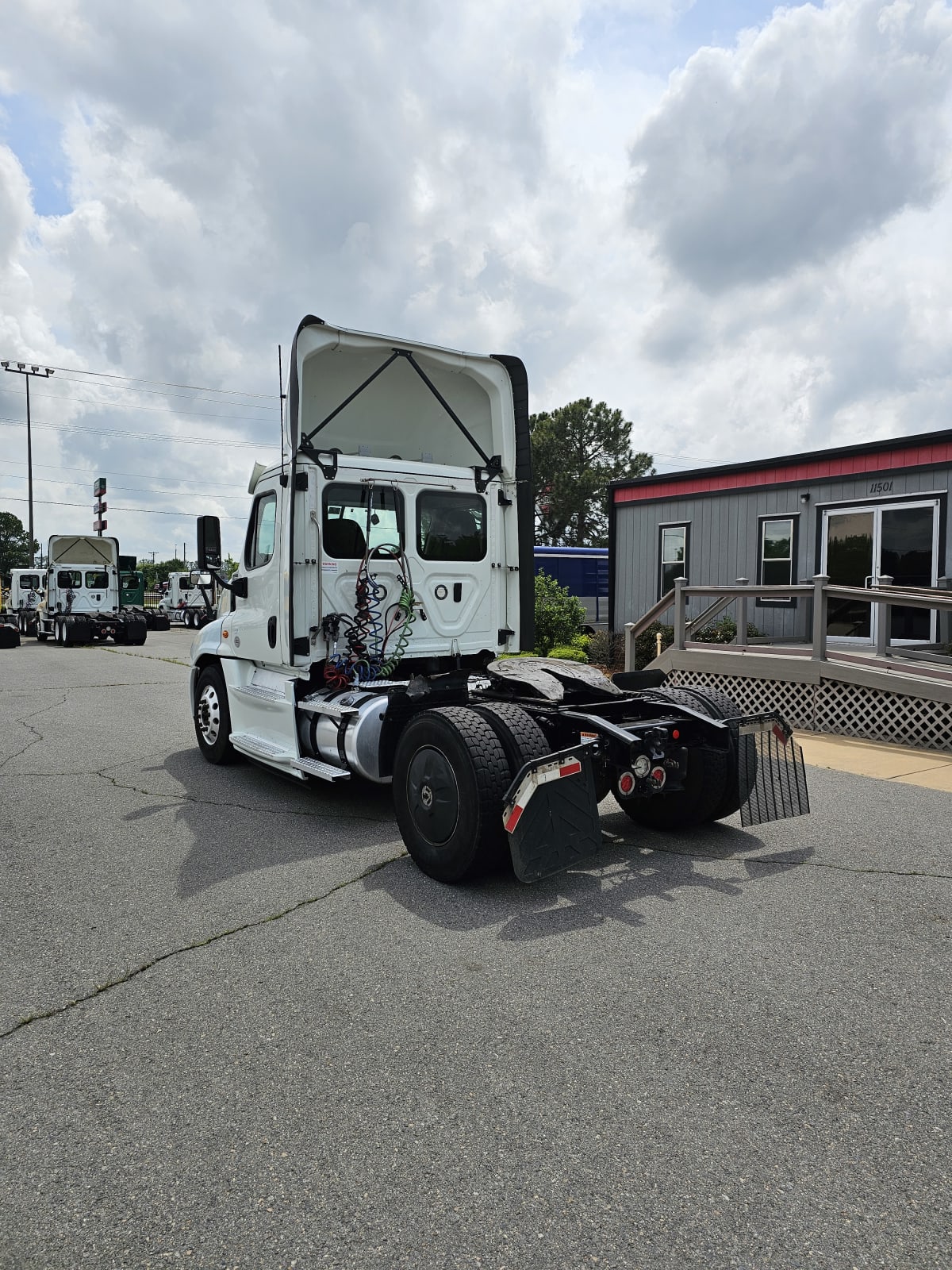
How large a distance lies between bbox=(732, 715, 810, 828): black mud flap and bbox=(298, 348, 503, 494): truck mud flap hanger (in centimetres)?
311

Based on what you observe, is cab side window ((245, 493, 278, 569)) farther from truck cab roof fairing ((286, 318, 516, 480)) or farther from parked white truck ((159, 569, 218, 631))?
parked white truck ((159, 569, 218, 631))

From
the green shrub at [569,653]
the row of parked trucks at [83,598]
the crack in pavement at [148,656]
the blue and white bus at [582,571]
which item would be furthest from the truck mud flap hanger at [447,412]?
→ the row of parked trucks at [83,598]

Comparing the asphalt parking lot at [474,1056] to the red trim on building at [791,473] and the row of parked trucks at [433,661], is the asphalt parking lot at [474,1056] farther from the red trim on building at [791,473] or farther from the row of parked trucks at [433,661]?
the red trim on building at [791,473]

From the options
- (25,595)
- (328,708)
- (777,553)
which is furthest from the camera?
(25,595)

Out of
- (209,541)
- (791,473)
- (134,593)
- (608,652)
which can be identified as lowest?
(608,652)

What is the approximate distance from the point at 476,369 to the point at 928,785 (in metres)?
5.08

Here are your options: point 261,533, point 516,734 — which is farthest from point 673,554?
point 516,734

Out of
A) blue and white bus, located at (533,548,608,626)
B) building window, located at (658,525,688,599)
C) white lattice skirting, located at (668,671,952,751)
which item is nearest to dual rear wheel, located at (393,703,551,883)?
white lattice skirting, located at (668,671,952,751)

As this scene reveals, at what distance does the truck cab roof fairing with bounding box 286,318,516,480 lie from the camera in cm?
669

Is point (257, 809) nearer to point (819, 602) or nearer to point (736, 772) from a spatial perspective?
point (736, 772)

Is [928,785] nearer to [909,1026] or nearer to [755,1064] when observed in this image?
[909,1026]

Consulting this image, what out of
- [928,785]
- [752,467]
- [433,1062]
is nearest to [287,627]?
[433,1062]

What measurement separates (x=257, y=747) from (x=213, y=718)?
1.16m

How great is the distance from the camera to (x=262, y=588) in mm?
6801
